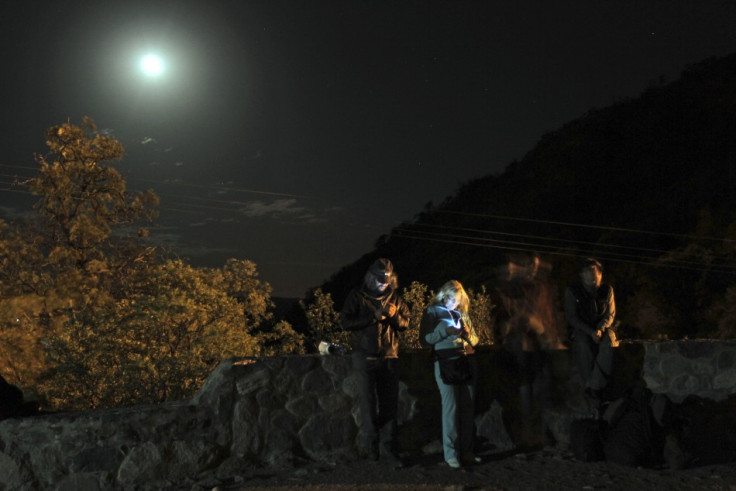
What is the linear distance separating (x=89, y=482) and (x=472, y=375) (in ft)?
10.5

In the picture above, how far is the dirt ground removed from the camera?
5.86 m

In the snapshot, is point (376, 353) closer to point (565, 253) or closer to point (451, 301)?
point (451, 301)

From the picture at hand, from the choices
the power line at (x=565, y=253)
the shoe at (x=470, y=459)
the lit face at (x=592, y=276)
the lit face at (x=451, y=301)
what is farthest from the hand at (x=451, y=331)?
the power line at (x=565, y=253)

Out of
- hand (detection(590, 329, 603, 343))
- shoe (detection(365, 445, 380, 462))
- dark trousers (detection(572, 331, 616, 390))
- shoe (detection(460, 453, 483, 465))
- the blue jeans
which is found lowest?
shoe (detection(460, 453, 483, 465))

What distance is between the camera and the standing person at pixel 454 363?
6.57 meters

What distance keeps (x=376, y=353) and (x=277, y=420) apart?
1.05 m

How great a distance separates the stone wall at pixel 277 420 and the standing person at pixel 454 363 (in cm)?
49

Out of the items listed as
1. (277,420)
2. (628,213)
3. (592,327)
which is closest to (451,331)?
(592,327)

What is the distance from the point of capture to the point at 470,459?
Result: 673cm

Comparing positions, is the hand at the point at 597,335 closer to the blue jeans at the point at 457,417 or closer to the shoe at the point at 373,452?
the blue jeans at the point at 457,417

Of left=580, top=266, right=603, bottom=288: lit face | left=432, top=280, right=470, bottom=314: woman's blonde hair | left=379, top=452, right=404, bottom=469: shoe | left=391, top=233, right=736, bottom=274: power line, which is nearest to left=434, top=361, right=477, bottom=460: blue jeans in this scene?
left=379, top=452, right=404, bottom=469: shoe

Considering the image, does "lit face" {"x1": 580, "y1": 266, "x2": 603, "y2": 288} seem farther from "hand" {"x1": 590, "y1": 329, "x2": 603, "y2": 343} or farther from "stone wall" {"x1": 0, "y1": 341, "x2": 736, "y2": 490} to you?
"stone wall" {"x1": 0, "y1": 341, "x2": 736, "y2": 490}

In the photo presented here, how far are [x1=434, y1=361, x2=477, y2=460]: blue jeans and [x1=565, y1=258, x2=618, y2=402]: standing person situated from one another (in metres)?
1.12

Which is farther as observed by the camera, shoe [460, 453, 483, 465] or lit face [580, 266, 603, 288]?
lit face [580, 266, 603, 288]
